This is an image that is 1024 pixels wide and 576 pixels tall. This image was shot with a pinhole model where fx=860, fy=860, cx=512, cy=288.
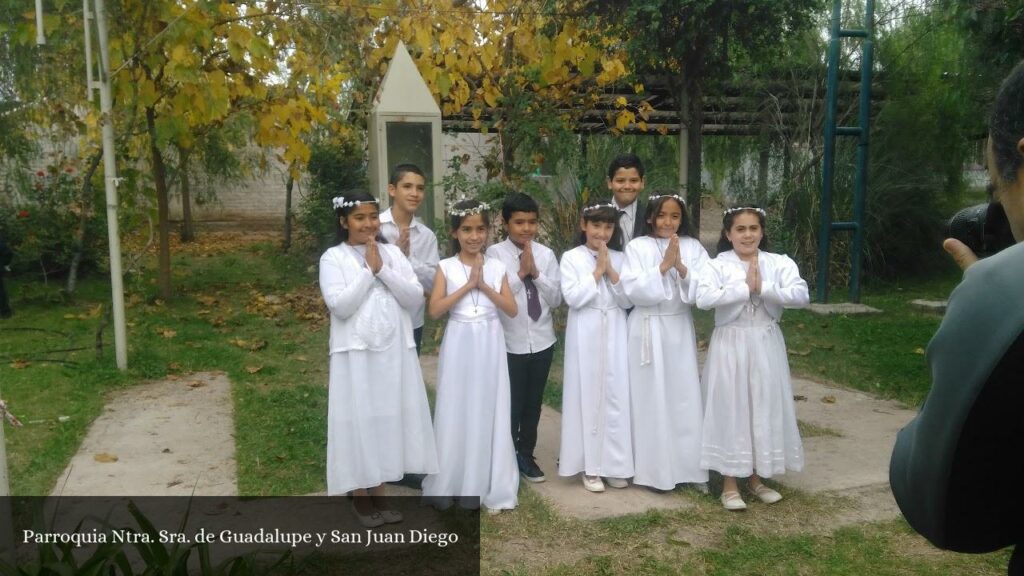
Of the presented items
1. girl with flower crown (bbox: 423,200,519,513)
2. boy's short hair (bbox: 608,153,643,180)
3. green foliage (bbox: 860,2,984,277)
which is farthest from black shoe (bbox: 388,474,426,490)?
green foliage (bbox: 860,2,984,277)

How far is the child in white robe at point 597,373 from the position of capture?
4773 mm

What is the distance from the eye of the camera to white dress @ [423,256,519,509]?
179 inches

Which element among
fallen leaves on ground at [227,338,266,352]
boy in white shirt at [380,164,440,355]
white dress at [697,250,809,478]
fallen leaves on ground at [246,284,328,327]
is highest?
boy in white shirt at [380,164,440,355]

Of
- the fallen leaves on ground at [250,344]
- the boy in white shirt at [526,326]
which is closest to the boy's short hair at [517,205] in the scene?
the boy in white shirt at [526,326]

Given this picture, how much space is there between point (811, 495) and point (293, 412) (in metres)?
3.62

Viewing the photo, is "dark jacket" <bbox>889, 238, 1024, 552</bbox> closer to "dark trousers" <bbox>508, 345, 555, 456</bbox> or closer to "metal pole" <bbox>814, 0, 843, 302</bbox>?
"dark trousers" <bbox>508, 345, 555, 456</bbox>

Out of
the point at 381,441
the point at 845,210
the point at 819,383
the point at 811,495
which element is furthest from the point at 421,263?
the point at 845,210

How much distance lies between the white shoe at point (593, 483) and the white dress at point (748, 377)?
57 cm

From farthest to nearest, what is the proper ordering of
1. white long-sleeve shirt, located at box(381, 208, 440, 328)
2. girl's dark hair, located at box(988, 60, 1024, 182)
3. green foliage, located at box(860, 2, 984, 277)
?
1. green foliage, located at box(860, 2, 984, 277)
2. white long-sleeve shirt, located at box(381, 208, 440, 328)
3. girl's dark hair, located at box(988, 60, 1024, 182)

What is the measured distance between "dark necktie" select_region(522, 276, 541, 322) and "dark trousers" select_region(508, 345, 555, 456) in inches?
8.3

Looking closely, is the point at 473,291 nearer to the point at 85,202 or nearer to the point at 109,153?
the point at 109,153

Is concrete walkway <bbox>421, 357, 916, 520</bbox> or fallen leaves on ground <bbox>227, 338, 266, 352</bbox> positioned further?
fallen leaves on ground <bbox>227, 338, 266, 352</bbox>

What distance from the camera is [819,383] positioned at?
7.27 meters

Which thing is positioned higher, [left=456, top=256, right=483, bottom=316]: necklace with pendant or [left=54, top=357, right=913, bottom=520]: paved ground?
[left=456, top=256, right=483, bottom=316]: necklace with pendant
